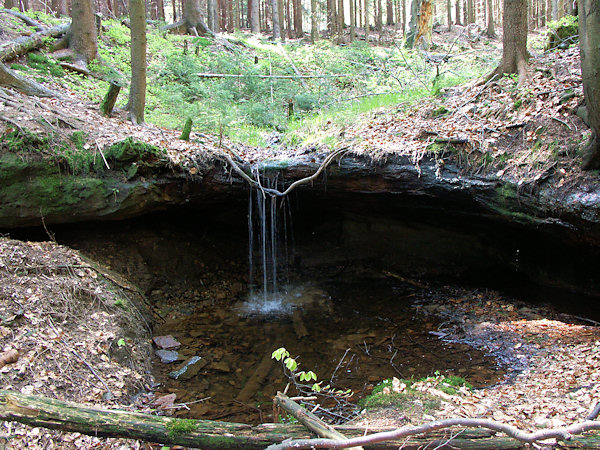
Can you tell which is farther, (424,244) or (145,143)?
(424,244)

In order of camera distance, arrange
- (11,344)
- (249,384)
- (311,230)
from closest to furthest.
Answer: (11,344)
(249,384)
(311,230)

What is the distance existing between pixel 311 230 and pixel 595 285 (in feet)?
21.0

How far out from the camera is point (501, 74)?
8211mm

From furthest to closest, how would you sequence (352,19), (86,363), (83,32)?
(352,19) < (83,32) < (86,363)

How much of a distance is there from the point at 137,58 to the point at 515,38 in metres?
7.98

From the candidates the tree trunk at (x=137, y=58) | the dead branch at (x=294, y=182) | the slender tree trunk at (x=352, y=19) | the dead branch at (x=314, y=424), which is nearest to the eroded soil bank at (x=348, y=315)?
the dead branch at (x=314, y=424)

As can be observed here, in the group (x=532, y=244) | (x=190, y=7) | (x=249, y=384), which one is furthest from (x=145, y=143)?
(x=190, y=7)

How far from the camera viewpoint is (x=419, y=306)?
846 centimetres

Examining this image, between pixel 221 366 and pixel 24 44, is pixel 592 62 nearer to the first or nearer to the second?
pixel 221 366

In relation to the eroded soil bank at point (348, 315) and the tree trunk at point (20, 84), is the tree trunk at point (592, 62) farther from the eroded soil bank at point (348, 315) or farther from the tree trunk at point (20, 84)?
the tree trunk at point (20, 84)

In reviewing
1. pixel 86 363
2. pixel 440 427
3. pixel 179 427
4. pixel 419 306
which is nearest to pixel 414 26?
pixel 419 306

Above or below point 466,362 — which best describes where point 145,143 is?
above

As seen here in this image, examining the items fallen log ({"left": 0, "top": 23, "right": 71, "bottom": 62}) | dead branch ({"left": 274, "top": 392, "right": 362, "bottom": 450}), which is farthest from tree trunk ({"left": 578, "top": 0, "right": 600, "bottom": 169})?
fallen log ({"left": 0, "top": 23, "right": 71, "bottom": 62})

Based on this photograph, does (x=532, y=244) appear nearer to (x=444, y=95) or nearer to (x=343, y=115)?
(x=444, y=95)
